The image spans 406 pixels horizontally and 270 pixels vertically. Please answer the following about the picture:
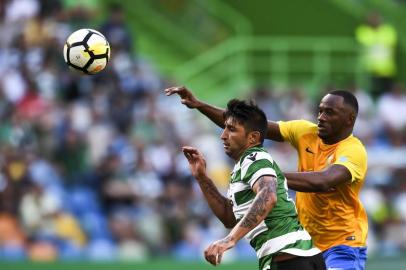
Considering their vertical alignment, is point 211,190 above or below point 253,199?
above

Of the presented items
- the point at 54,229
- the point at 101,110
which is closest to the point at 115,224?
the point at 54,229

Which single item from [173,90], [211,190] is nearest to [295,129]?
[173,90]

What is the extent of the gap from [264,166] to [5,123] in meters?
8.84

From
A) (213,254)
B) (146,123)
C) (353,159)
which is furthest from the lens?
(146,123)

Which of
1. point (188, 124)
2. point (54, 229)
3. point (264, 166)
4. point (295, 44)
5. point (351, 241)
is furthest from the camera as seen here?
point (295, 44)

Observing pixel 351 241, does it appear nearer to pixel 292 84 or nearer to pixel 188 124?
pixel 188 124

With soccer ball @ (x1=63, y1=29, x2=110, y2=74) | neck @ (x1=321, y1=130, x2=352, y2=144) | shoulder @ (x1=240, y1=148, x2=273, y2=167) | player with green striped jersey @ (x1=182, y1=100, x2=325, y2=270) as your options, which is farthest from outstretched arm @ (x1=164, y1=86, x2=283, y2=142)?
shoulder @ (x1=240, y1=148, x2=273, y2=167)

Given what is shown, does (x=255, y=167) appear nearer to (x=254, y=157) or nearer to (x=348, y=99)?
(x=254, y=157)

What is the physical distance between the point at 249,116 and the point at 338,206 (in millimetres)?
1338

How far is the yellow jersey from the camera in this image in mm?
8422

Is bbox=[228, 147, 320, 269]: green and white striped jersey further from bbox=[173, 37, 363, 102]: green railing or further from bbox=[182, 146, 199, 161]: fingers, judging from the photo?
bbox=[173, 37, 363, 102]: green railing

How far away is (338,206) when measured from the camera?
8477 mm

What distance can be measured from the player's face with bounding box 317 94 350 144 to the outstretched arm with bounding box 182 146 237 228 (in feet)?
3.47

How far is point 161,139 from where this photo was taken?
54.9 ft
